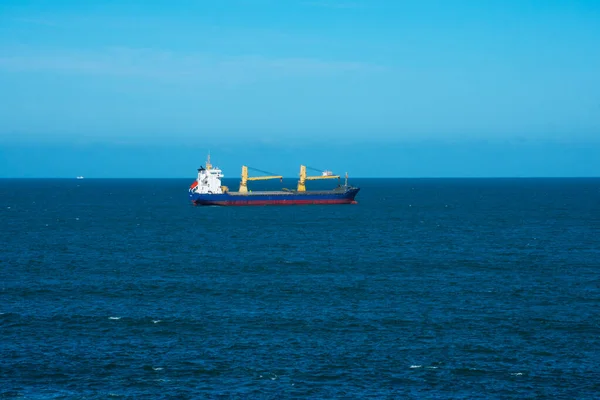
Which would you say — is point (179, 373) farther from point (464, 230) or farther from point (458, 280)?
point (464, 230)

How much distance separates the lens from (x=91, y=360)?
134 feet

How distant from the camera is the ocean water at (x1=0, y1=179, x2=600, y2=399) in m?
37.8

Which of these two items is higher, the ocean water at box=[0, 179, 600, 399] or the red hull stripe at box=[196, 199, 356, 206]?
the red hull stripe at box=[196, 199, 356, 206]

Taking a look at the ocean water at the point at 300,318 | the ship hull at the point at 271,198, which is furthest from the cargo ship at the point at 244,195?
the ocean water at the point at 300,318

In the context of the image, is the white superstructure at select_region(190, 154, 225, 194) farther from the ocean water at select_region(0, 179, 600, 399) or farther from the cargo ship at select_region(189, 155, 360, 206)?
the ocean water at select_region(0, 179, 600, 399)

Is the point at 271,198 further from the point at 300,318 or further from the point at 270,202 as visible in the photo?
the point at 300,318

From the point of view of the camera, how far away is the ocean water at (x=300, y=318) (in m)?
37.8

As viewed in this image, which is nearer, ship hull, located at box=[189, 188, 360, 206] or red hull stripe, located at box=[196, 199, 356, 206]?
ship hull, located at box=[189, 188, 360, 206]

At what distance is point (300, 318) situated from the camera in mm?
50906

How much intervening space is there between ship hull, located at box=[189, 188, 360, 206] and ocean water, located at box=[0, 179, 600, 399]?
225 feet

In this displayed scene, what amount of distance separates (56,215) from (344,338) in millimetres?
118776

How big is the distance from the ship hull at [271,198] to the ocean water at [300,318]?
68.7 meters

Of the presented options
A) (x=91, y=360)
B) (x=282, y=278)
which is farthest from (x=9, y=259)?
(x=91, y=360)

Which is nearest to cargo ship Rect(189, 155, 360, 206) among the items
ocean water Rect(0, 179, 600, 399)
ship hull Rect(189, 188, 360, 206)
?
ship hull Rect(189, 188, 360, 206)
